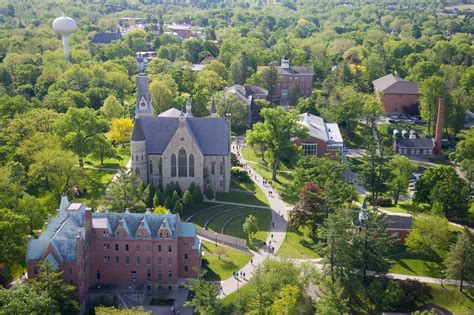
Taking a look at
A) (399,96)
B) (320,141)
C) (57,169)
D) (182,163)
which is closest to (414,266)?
(182,163)

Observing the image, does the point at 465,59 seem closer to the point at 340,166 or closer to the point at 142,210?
the point at 340,166

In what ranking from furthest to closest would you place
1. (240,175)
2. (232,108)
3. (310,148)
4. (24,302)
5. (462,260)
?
(232,108) < (310,148) < (240,175) < (462,260) < (24,302)

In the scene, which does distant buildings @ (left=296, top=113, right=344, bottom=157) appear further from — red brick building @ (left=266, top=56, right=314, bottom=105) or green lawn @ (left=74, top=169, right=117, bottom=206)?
red brick building @ (left=266, top=56, right=314, bottom=105)

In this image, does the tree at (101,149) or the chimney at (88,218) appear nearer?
the chimney at (88,218)

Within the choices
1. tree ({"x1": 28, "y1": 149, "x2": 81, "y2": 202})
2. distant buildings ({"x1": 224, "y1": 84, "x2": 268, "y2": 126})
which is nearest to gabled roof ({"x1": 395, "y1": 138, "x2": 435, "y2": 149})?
distant buildings ({"x1": 224, "y1": 84, "x2": 268, "y2": 126})

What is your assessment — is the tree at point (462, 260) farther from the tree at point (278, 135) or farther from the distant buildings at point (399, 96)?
the distant buildings at point (399, 96)

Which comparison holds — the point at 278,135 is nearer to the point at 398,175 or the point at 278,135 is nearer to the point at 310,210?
the point at 398,175

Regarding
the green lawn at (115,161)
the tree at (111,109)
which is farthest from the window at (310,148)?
the tree at (111,109)

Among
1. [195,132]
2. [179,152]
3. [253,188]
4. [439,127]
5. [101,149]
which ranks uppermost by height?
[195,132]
